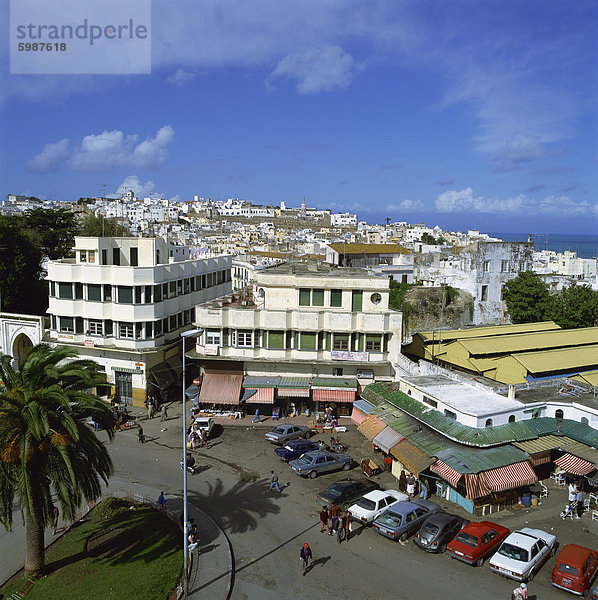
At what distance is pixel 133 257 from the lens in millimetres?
46562

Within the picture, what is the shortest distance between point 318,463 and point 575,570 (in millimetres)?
12848

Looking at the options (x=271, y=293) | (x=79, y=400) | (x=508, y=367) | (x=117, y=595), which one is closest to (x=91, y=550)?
(x=117, y=595)

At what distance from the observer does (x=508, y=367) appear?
34.4 metres

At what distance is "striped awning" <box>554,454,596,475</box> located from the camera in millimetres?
25253

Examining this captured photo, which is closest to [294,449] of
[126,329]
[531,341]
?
[126,329]

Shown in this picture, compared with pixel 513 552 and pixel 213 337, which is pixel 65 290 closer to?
pixel 213 337

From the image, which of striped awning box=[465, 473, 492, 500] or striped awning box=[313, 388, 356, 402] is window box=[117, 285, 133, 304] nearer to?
striped awning box=[313, 388, 356, 402]

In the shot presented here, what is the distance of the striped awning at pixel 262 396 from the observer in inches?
1416

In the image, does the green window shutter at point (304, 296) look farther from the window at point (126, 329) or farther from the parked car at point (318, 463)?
the window at point (126, 329)

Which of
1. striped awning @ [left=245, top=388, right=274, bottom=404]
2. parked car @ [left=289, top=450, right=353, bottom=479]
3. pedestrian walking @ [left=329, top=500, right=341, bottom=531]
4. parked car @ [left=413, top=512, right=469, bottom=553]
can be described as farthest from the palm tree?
striped awning @ [left=245, top=388, right=274, bottom=404]

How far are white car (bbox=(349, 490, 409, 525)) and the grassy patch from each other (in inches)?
299

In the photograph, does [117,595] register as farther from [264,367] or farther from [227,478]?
[264,367]

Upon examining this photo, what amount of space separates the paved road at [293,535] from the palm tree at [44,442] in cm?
590

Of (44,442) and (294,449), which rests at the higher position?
(44,442)
